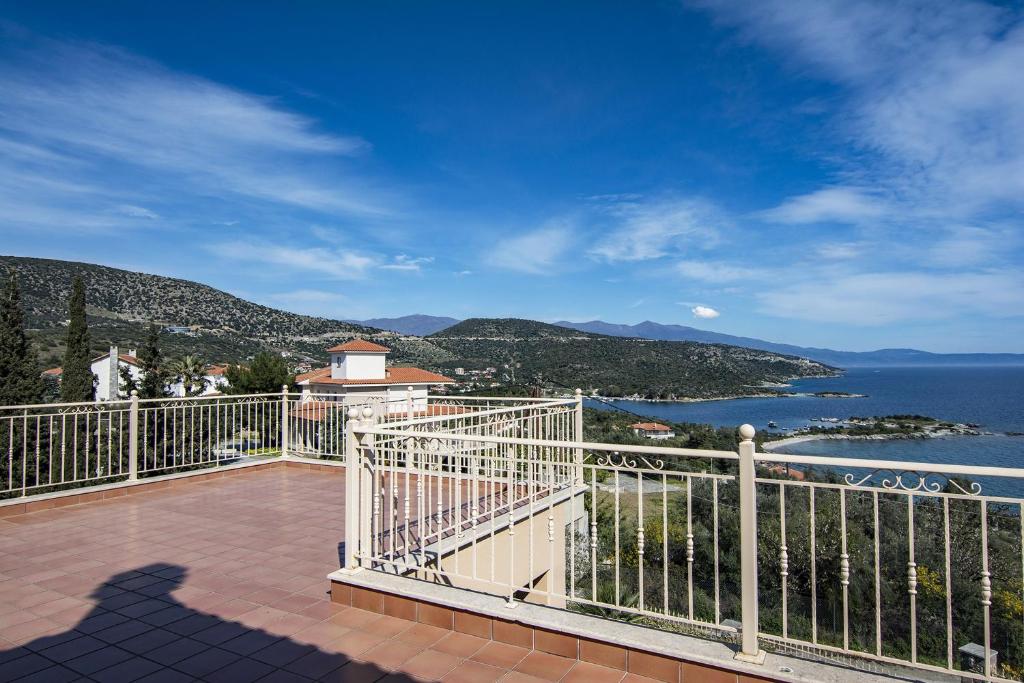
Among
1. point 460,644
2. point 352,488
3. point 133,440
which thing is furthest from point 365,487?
point 133,440

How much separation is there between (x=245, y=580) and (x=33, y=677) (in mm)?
1374

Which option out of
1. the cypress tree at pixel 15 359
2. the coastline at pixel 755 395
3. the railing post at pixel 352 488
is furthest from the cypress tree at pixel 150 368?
the coastline at pixel 755 395

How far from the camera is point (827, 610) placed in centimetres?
1145

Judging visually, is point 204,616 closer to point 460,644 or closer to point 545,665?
point 460,644

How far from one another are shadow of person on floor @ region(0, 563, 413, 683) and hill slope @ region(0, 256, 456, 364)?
4065 cm

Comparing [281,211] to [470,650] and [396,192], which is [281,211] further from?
[470,650]

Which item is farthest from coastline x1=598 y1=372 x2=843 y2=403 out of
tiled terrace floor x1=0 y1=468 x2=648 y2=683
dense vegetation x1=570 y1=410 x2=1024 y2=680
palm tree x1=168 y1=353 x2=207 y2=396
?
tiled terrace floor x1=0 y1=468 x2=648 y2=683

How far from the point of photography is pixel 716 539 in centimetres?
213

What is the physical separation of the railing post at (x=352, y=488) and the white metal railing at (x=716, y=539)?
10 millimetres

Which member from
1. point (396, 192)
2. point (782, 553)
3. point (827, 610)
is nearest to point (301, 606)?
point (782, 553)

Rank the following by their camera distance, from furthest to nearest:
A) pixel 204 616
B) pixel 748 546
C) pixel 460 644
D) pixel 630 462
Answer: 1. pixel 204 616
2. pixel 630 462
3. pixel 460 644
4. pixel 748 546

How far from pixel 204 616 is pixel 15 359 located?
75.9ft

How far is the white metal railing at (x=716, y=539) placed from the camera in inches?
101

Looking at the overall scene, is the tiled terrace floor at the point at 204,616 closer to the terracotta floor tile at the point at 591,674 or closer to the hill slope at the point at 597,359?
the terracotta floor tile at the point at 591,674
